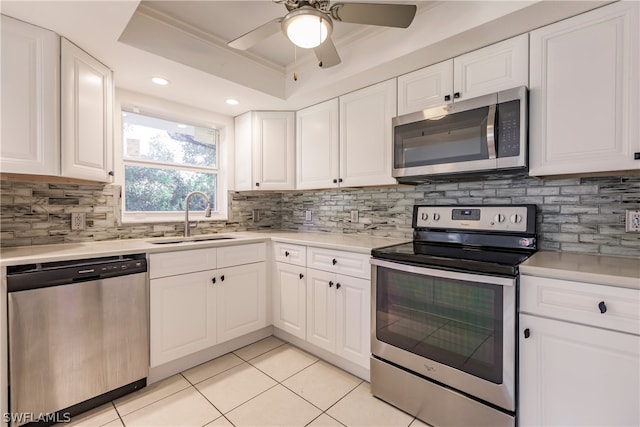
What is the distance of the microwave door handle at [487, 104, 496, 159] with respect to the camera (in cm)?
160

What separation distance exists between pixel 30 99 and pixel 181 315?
1.54m

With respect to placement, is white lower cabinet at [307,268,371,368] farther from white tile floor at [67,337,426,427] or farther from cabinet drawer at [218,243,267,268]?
cabinet drawer at [218,243,267,268]

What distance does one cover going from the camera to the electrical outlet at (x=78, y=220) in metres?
2.07

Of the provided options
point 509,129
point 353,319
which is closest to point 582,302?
point 509,129

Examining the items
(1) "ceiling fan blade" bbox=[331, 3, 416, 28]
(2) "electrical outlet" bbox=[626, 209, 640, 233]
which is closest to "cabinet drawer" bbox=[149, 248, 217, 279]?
(1) "ceiling fan blade" bbox=[331, 3, 416, 28]

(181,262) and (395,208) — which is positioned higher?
(395,208)

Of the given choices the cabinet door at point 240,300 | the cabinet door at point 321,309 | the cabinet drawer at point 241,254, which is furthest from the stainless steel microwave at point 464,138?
the cabinet door at point 240,300

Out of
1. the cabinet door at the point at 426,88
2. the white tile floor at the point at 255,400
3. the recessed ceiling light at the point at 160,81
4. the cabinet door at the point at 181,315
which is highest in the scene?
the recessed ceiling light at the point at 160,81

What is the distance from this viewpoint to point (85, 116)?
180 centimetres

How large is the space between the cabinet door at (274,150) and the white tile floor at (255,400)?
1592 mm

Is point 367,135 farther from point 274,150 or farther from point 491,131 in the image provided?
point 274,150

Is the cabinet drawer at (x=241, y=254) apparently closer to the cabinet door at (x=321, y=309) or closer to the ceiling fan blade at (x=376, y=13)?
the cabinet door at (x=321, y=309)

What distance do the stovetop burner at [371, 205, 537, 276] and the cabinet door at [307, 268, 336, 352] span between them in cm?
50

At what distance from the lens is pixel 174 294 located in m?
2.01
